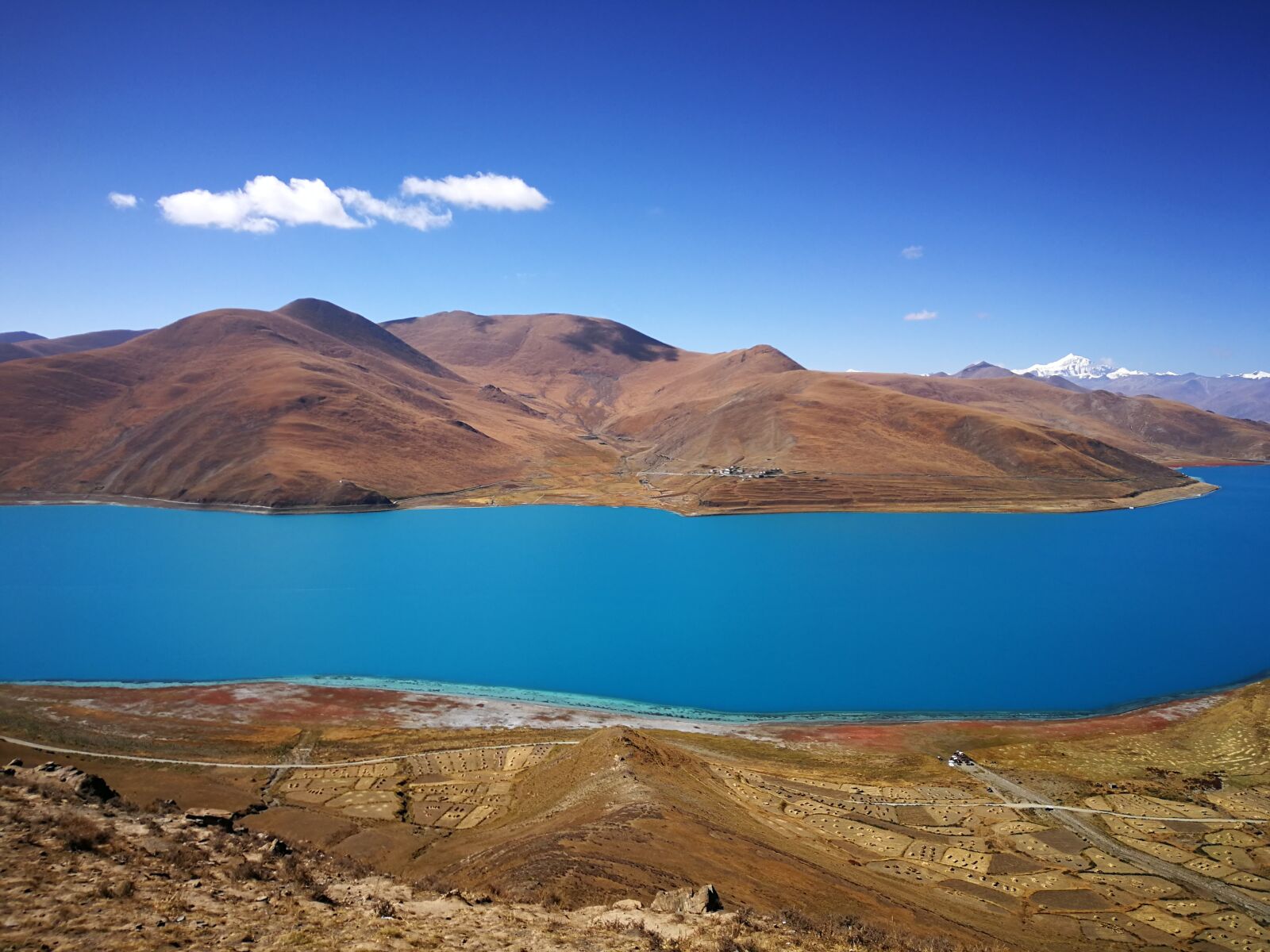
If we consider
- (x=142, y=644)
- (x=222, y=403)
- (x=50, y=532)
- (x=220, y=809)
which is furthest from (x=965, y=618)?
(x=222, y=403)

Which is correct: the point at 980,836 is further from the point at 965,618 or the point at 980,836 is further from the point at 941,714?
the point at 965,618

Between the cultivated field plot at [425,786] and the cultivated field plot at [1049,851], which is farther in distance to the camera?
the cultivated field plot at [425,786]

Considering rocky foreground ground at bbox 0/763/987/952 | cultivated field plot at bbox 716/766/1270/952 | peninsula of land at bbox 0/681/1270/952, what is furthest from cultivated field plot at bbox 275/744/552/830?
cultivated field plot at bbox 716/766/1270/952

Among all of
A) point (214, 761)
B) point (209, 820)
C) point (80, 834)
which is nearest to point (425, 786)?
point (214, 761)

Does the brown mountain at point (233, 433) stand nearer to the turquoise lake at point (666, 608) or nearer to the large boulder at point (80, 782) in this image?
the turquoise lake at point (666, 608)

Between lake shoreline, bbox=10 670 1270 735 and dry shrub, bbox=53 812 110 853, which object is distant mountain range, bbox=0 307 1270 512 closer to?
lake shoreline, bbox=10 670 1270 735

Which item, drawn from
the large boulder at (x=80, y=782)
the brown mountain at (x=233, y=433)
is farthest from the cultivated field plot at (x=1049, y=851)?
the brown mountain at (x=233, y=433)
